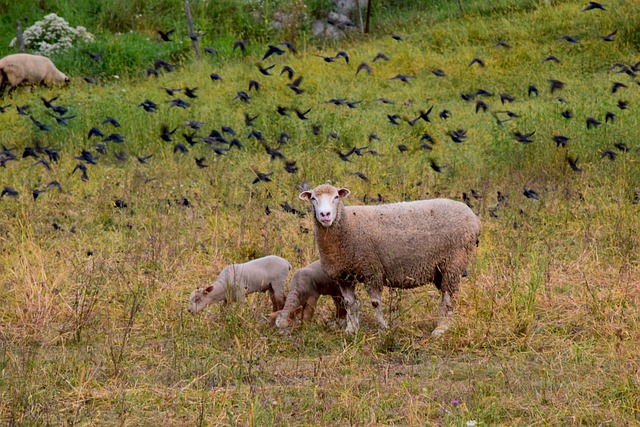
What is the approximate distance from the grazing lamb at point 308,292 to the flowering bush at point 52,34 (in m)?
13.9

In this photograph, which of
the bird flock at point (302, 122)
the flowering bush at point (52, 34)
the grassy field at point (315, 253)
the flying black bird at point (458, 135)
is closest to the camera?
the grassy field at point (315, 253)

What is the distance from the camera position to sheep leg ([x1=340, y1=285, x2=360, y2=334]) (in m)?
6.25

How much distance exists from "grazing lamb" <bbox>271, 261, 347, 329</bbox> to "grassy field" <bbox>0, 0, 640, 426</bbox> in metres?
0.14

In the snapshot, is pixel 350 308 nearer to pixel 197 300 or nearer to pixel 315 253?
pixel 197 300

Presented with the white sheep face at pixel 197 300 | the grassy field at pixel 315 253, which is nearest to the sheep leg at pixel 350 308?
the grassy field at pixel 315 253

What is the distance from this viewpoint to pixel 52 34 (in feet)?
62.8

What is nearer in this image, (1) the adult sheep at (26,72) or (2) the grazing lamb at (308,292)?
(2) the grazing lamb at (308,292)

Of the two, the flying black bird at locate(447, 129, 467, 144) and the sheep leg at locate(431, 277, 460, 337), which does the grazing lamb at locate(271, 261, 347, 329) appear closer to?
the sheep leg at locate(431, 277, 460, 337)

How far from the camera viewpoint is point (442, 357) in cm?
579

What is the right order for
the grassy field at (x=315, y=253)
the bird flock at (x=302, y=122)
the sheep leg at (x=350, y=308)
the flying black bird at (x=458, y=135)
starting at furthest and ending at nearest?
the bird flock at (x=302, y=122) < the flying black bird at (x=458, y=135) < the sheep leg at (x=350, y=308) < the grassy field at (x=315, y=253)

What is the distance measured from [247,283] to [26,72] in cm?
1105

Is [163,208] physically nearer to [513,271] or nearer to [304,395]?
[513,271]

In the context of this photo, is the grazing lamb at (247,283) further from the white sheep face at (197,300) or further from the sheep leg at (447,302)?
the sheep leg at (447,302)

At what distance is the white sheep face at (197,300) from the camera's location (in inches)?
257
